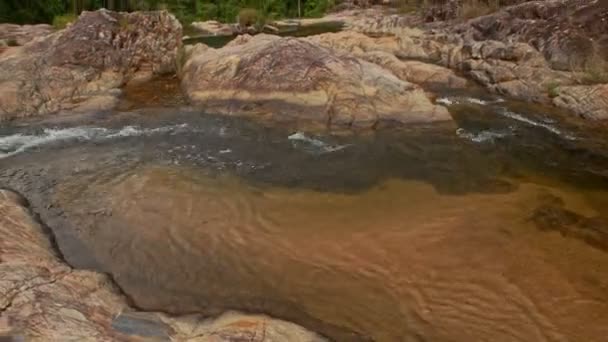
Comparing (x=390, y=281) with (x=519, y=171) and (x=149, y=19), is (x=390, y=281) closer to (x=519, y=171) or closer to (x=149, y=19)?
(x=519, y=171)

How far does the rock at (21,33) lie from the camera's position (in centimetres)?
2214

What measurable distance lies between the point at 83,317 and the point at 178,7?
40.2m

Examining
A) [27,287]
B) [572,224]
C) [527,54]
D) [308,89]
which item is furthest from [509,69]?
[27,287]

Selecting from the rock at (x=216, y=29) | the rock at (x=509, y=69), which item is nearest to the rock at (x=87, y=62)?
the rock at (x=509, y=69)

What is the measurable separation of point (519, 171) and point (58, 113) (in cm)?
1020

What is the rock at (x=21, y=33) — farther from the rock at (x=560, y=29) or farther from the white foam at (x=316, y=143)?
the rock at (x=560, y=29)

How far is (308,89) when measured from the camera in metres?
12.0

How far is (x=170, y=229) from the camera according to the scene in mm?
6957

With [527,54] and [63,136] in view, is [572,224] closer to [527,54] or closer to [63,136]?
[63,136]

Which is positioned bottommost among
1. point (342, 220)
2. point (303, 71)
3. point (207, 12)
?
point (342, 220)

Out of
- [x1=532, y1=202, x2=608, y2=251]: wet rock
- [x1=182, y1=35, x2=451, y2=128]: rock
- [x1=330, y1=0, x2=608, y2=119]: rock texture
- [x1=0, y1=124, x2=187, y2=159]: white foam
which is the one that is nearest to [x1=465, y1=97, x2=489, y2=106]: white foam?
[x1=330, y1=0, x2=608, y2=119]: rock texture

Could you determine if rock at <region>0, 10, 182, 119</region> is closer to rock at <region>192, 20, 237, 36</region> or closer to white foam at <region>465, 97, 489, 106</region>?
white foam at <region>465, 97, 489, 106</region>

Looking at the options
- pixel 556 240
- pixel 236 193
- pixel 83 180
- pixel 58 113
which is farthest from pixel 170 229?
pixel 58 113

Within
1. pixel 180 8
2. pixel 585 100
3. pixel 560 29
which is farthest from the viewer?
pixel 180 8
